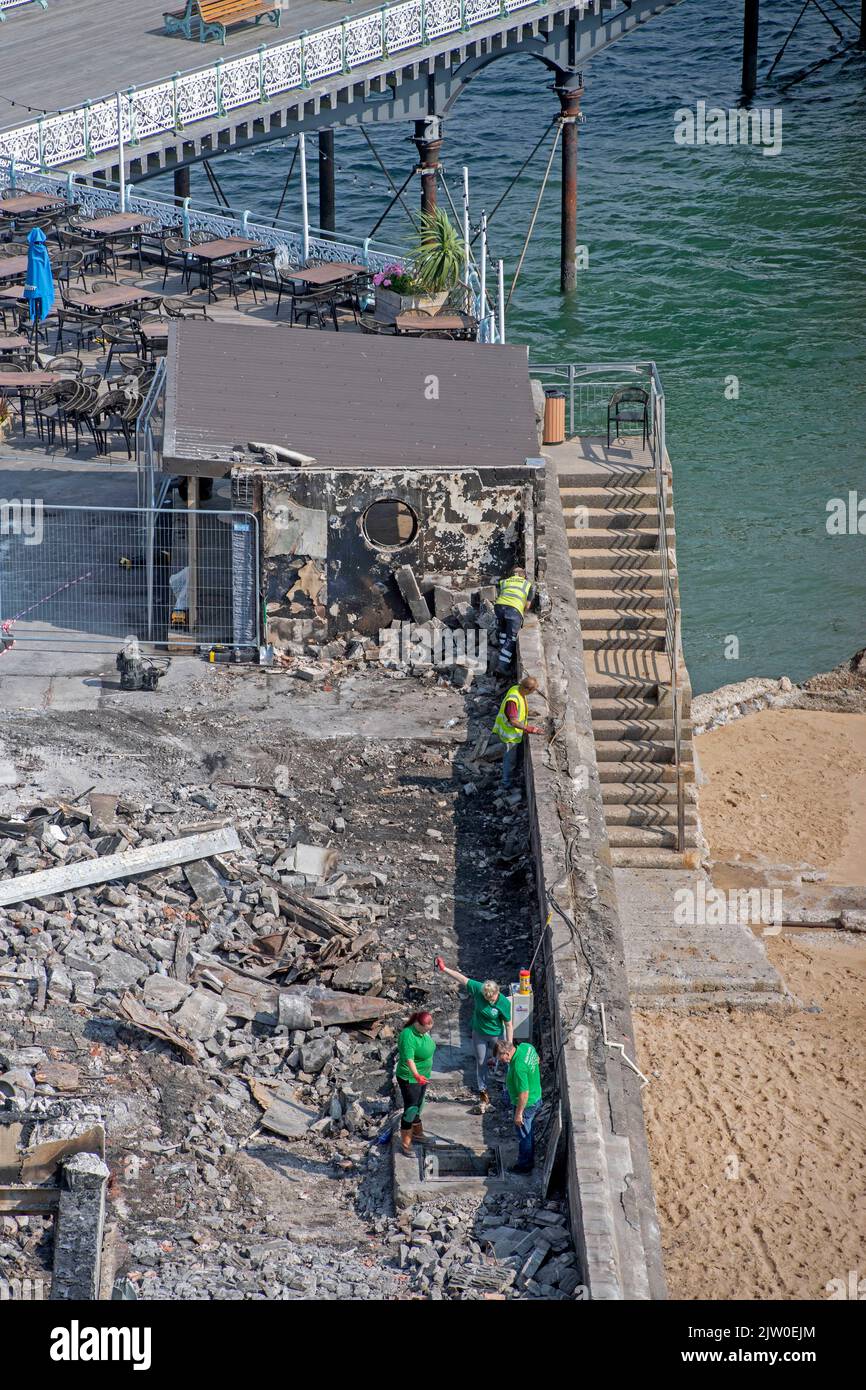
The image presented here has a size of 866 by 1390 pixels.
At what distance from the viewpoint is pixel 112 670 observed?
793 inches

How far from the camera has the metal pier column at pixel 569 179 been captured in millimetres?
38969

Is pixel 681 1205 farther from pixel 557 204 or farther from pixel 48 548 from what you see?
pixel 557 204

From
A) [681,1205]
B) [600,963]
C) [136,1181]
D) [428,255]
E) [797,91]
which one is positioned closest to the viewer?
[136,1181]

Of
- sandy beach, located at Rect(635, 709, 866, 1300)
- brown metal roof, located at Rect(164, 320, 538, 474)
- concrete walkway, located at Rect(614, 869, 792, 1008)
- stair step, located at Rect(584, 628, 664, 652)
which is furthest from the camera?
stair step, located at Rect(584, 628, 664, 652)

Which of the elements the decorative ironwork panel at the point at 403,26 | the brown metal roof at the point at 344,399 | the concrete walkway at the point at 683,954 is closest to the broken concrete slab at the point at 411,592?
the brown metal roof at the point at 344,399

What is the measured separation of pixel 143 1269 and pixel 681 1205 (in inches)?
249

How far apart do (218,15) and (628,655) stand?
2210 cm

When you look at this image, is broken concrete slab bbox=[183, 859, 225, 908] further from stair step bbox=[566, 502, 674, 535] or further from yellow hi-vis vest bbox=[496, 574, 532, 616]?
stair step bbox=[566, 502, 674, 535]

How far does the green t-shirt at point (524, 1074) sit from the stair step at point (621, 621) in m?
10.8

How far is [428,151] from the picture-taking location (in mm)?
36094

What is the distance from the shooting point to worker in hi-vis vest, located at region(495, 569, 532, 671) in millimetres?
19609

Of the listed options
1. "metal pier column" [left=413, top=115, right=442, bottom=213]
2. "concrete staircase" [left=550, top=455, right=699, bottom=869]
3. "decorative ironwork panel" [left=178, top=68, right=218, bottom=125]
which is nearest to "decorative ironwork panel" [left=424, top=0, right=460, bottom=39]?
"metal pier column" [left=413, top=115, right=442, bottom=213]

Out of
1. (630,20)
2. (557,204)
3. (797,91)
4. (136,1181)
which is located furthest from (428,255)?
(797,91)

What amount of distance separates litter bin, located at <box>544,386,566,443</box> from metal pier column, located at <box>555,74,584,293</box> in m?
15.7
